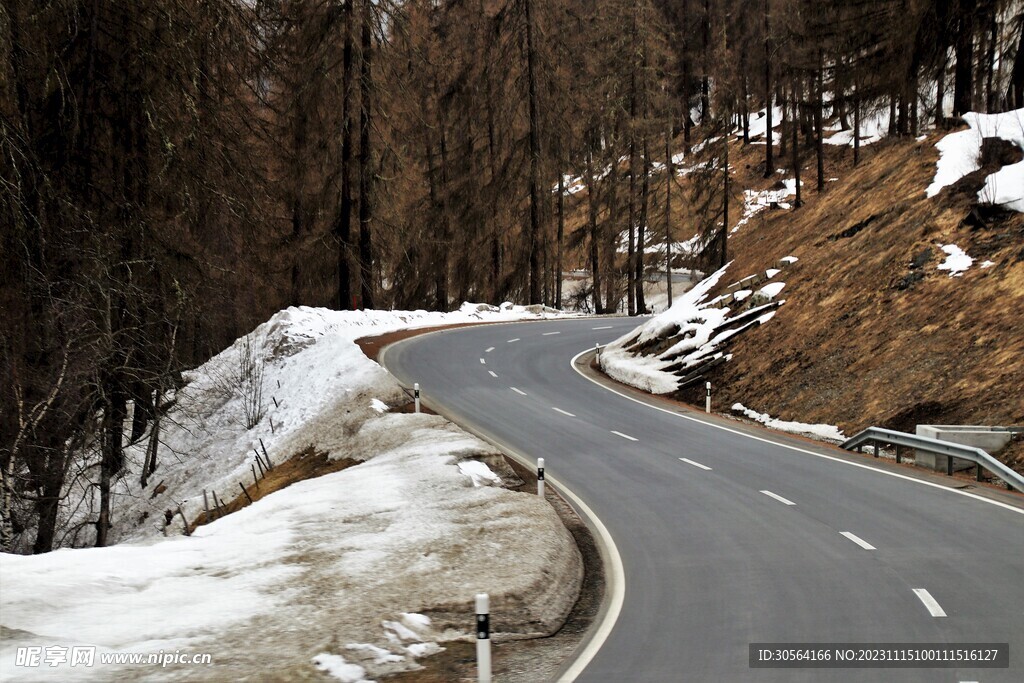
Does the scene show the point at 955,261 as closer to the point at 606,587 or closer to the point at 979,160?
the point at 979,160

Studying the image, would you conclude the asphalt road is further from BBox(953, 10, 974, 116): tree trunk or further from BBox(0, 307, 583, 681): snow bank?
BBox(953, 10, 974, 116): tree trunk

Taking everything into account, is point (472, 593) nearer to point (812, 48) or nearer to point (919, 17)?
point (919, 17)

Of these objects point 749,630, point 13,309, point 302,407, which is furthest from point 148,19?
point 749,630

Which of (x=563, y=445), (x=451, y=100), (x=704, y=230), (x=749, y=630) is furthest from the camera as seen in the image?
(x=704, y=230)

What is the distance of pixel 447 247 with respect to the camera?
47.2 meters

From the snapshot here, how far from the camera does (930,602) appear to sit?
28.1ft

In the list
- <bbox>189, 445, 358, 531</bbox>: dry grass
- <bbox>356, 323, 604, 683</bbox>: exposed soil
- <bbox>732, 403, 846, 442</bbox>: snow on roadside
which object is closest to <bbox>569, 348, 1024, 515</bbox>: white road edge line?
<bbox>732, 403, 846, 442</bbox>: snow on roadside

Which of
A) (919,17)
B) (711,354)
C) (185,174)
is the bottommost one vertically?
(711,354)

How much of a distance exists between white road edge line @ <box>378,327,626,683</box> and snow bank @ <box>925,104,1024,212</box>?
1573 centimetres

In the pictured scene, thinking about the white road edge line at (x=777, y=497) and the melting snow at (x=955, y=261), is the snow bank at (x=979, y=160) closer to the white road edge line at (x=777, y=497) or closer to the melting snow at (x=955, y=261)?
the melting snow at (x=955, y=261)

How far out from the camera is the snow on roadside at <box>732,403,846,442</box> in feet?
61.1

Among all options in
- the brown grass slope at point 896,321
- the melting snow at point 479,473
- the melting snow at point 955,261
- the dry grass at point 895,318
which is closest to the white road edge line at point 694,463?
the melting snow at point 479,473

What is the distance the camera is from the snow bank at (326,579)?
7.14m

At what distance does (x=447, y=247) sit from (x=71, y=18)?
34.4 m
